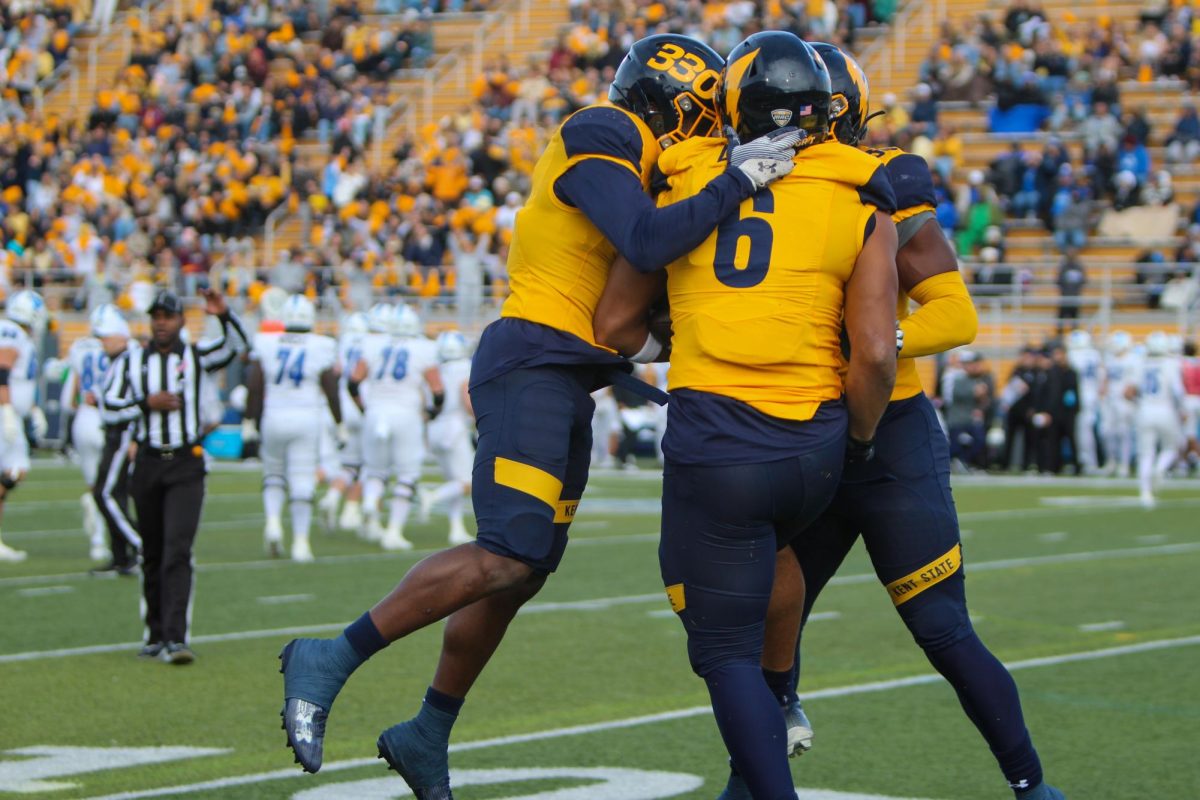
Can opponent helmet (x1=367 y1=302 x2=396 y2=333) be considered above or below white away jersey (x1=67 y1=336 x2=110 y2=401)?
above

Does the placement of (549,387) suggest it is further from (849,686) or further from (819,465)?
(849,686)

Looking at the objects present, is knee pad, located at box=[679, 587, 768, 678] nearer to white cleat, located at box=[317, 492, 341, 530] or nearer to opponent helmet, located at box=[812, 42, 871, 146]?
opponent helmet, located at box=[812, 42, 871, 146]

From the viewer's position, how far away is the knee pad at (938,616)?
463cm

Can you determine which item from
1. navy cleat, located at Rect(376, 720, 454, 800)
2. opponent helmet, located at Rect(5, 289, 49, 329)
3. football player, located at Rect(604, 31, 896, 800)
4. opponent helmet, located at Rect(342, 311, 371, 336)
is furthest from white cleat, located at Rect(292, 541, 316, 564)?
football player, located at Rect(604, 31, 896, 800)

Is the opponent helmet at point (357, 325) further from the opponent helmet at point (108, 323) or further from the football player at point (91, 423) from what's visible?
the opponent helmet at point (108, 323)

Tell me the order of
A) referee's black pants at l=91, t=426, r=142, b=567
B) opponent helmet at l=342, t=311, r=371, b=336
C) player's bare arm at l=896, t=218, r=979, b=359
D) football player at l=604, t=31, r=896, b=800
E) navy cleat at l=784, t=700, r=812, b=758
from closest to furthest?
football player at l=604, t=31, r=896, b=800 < player's bare arm at l=896, t=218, r=979, b=359 < navy cleat at l=784, t=700, r=812, b=758 < referee's black pants at l=91, t=426, r=142, b=567 < opponent helmet at l=342, t=311, r=371, b=336

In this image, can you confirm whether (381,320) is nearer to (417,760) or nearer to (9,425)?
(9,425)

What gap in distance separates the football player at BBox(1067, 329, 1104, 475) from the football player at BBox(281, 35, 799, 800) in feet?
64.1

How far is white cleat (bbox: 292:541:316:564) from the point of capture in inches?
505

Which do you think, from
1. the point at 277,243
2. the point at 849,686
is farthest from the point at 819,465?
the point at 277,243

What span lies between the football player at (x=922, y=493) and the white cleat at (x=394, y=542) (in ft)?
29.8

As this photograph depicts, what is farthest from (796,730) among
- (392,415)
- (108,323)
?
(392,415)

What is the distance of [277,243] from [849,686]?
78.3 feet

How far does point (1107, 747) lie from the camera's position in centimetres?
628
